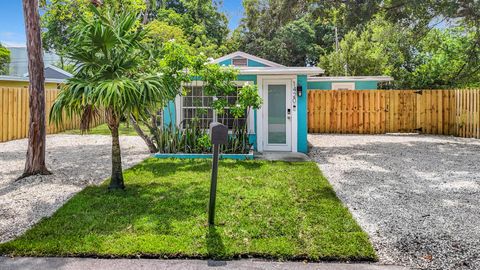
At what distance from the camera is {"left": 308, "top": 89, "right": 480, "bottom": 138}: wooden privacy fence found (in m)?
16.3

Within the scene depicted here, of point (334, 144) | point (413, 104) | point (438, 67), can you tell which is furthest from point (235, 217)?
point (438, 67)

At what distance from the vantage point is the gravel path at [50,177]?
16.5ft

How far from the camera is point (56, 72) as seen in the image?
79.0ft

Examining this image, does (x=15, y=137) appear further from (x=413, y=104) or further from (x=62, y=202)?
(x=413, y=104)

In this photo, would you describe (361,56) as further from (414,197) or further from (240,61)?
(414,197)

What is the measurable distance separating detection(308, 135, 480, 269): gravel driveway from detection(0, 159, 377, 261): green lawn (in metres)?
0.36

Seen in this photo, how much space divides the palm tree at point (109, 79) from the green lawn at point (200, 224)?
102 cm

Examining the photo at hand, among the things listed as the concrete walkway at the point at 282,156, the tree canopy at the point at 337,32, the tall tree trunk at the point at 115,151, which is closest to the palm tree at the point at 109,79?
the tall tree trunk at the point at 115,151

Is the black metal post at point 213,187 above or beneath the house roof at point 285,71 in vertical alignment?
beneath

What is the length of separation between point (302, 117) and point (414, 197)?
4767mm

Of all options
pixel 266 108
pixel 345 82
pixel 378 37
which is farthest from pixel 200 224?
pixel 345 82

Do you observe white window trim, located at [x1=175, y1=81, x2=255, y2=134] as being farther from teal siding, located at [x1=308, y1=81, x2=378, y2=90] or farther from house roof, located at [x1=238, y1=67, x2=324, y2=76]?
teal siding, located at [x1=308, y1=81, x2=378, y2=90]

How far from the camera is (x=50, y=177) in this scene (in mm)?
7254

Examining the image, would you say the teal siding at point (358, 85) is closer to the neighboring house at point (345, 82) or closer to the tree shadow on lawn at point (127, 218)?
the neighboring house at point (345, 82)
